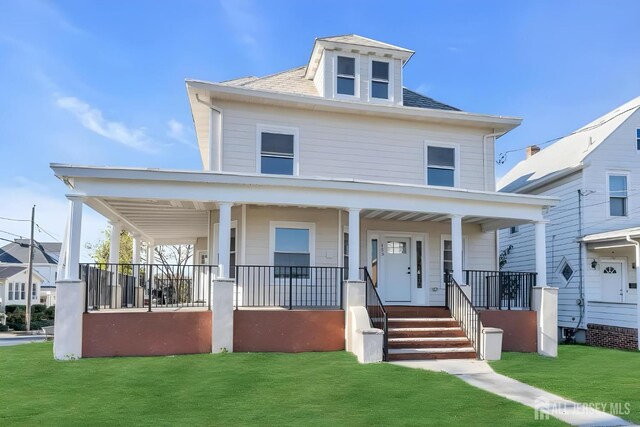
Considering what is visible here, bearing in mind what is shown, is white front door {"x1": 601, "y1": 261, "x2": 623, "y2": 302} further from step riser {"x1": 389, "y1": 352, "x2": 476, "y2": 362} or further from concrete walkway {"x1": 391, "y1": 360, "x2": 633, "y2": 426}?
concrete walkway {"x1": 391, "y1": 360, "x2": 633, "y2": 426}

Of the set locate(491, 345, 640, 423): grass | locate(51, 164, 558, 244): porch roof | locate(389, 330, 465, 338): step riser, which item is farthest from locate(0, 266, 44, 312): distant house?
locate(491, 345, 640, 423): grass

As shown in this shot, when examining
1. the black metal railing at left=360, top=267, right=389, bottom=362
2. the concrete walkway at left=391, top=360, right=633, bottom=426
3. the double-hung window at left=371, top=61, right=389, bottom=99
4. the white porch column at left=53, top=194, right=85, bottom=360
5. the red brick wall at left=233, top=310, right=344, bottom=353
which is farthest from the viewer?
the double-hung window at left=371, top=61, right=389, bottom=99

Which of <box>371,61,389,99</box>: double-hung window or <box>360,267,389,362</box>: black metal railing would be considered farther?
<box>371,61,389,99</box>: double-hung window

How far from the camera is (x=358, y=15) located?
15.7 m

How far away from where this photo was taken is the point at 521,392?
771 centimetres

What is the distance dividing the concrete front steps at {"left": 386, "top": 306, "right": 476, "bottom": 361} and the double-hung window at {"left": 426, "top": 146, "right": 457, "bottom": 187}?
3833 millimetres

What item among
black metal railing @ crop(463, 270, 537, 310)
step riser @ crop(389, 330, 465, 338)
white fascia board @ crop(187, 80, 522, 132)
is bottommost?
step riser @ crop(389, 330, 465, 338)

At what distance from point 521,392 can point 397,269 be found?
254 inches

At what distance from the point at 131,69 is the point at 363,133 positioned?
254 inches

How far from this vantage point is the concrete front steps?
10188 mm

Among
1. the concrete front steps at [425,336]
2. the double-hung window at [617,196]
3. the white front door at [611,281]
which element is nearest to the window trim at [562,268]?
the white front door at [611,281]

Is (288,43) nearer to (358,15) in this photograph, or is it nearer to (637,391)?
(358,15)

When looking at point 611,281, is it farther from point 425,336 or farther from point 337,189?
point 337,189

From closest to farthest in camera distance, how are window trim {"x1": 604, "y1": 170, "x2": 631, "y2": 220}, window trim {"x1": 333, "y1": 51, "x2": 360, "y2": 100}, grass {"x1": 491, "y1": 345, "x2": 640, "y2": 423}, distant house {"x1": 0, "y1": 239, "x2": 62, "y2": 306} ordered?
grass {"x1": 491, "y1": 345, "x2": 640, "y2": 423} < window trim {"x1": 333, "y1": 51, "x2": 360, "y2": 100} < window trim {"x1": 604, "y1": 170, "x2": 631, "y2": 220} < distant house {"x1": 0, "y1": 239, "x2": 62, "y2": 306}
